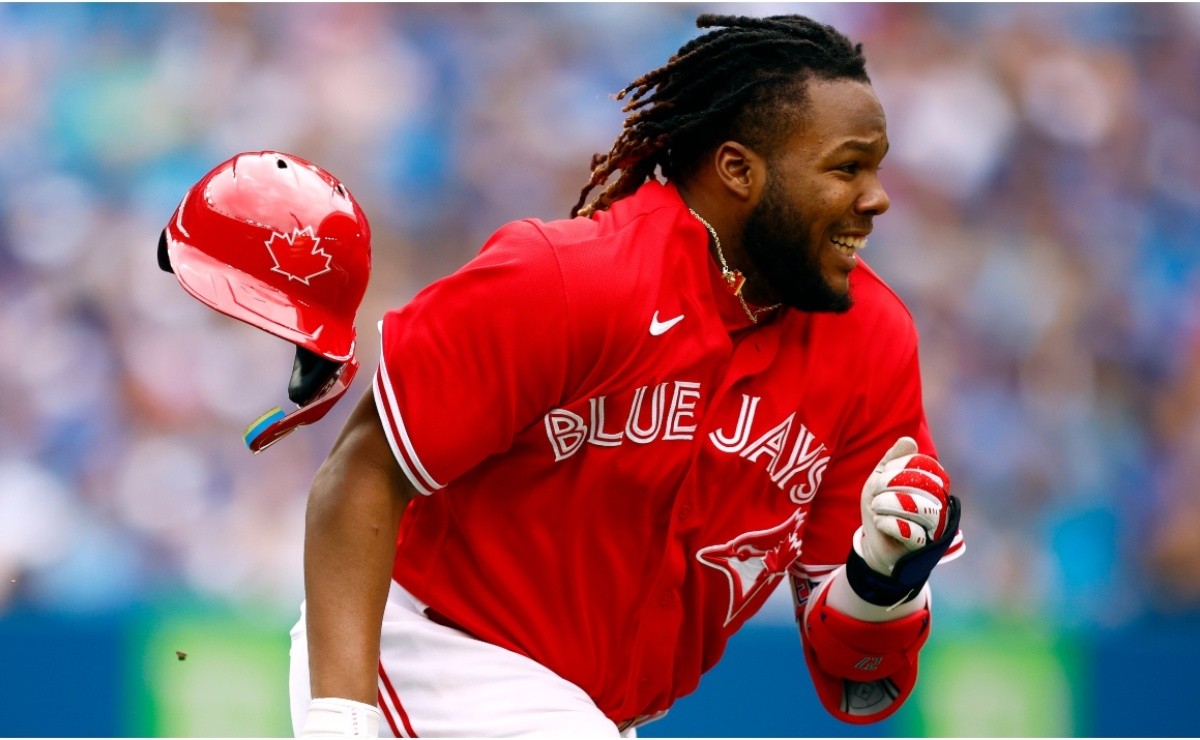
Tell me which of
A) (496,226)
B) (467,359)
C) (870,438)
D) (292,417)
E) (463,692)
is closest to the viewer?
(467,359)

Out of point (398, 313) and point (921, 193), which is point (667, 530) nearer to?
point (398, 313)

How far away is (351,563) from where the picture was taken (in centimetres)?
267

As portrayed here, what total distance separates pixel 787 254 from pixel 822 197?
0.13 m

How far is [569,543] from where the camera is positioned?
294cm

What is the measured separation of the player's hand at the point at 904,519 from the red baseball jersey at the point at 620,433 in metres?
0.22

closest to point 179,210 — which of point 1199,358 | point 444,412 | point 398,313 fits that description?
point 398,313

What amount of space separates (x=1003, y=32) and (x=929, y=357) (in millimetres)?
1568

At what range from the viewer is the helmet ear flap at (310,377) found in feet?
9.31

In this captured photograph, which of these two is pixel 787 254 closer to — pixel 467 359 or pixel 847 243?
pixel 847 243

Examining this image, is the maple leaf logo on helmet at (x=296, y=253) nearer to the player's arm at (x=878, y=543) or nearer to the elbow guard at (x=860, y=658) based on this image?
the player's arm at (x=878, y=543)

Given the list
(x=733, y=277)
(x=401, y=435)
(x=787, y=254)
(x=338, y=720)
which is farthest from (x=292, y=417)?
(x=787, y=254)

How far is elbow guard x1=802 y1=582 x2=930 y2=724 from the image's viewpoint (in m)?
3.23

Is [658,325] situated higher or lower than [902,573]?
higher

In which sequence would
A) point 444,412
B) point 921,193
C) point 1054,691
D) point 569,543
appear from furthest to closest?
point 921,193 → point 1054,691 → point 569,543 → point 444,412
